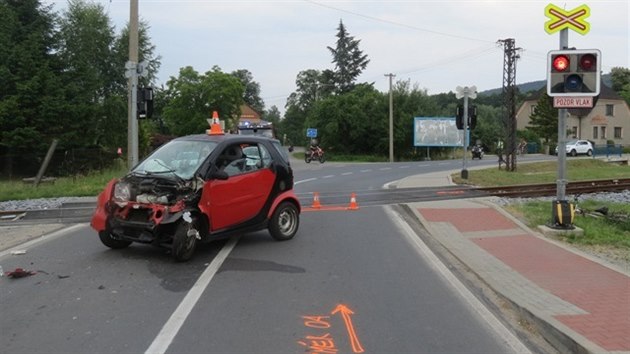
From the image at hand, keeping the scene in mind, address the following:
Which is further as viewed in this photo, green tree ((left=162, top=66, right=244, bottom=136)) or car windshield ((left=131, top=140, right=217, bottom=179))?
green tree ((left=162, top=66, right=244, bottom=136))

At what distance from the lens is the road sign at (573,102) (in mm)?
9930

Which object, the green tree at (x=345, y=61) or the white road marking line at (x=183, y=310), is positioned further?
the green tree at (x=345, y=61)

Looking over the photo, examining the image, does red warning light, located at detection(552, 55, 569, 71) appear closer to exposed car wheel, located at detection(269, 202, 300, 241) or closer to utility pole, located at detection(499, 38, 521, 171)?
exposed car wheel, located at detection(269, 202, 300, 241)

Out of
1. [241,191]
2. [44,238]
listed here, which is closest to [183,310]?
[241,191]

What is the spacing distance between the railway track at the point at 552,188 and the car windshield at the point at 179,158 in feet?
39.7

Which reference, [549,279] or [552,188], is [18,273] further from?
[552,188]

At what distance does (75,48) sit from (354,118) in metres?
29.4

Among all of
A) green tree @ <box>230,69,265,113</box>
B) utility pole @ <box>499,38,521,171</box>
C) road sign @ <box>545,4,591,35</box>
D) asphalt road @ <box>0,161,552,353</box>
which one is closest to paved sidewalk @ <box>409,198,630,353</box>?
asphalt road @ <box>0,161,552,353</box>

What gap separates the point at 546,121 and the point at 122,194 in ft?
235

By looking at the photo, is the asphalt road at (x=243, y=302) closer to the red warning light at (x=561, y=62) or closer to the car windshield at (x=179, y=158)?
the car windshield at (x=179, y=158)

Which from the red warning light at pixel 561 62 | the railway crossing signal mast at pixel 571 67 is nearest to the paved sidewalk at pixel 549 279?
the railway crossing signal mast at pixel 571 67

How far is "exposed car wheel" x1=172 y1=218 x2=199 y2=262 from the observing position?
24.4 feet

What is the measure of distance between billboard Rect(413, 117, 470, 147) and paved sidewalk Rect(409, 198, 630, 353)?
150 ft

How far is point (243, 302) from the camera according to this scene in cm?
599
